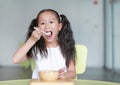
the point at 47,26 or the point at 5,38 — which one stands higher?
the point at 47,26

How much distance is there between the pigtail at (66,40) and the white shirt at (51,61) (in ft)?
0.12

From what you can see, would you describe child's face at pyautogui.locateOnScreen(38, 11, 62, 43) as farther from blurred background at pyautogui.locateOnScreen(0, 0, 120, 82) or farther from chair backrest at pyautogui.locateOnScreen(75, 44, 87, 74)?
blurred background at pyautogui.locateOnScreen(0, 0, 120, 82)

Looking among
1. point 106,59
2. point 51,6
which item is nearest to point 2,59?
point 51,6

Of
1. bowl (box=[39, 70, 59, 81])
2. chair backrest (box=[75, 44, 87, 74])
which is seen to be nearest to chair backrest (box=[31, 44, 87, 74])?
chair backrest (box=[75, 44, 87, 74])

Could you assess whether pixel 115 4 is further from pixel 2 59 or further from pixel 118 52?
pixel 2 59

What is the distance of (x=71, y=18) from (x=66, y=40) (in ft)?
14.7

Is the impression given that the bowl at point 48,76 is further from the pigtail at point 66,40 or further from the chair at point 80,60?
the chair at point 80,60

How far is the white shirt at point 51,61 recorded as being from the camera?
5.53ft

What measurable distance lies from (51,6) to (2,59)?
1697 mm

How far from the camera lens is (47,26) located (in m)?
1.52

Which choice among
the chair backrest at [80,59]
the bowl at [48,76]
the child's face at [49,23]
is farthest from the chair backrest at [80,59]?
the bowl at [48,76]

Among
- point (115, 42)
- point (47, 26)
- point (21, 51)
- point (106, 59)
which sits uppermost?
point (47, 26)

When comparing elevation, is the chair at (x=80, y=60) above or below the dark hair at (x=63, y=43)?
below

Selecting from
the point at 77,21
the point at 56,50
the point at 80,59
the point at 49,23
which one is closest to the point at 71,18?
the point at 77,21
